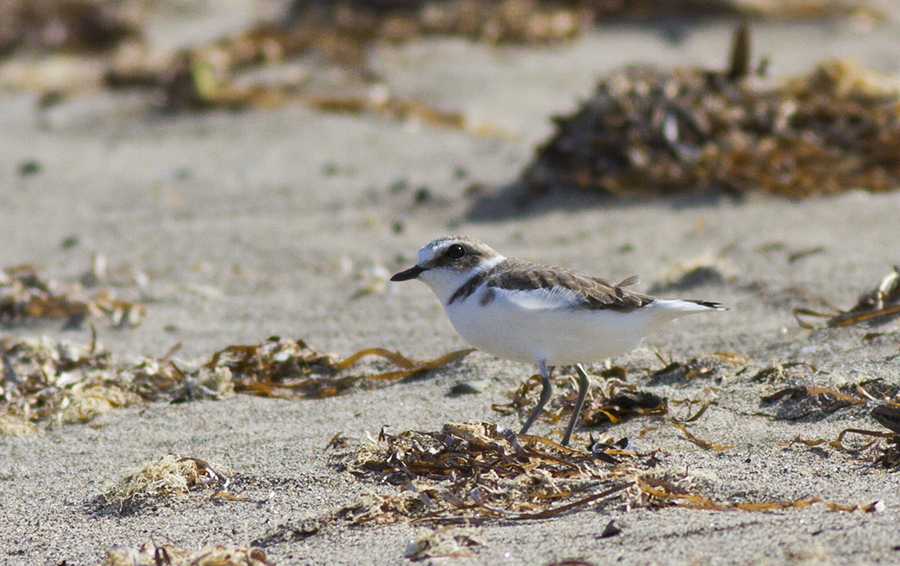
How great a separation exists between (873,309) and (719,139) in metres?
2.83

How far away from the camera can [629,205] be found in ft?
23.2

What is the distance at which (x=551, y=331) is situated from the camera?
11.5 ft

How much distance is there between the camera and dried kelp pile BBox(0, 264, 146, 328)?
579cm

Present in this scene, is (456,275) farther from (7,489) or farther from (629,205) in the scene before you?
(629,205)

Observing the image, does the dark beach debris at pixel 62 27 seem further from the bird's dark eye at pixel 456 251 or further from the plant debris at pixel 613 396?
the plant debris at pixel 613 396

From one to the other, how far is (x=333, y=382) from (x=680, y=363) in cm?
160

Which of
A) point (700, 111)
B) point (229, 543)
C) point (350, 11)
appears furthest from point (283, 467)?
point (350, 11)

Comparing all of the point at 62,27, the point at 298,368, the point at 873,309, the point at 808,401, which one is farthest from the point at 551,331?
the point at 62,27

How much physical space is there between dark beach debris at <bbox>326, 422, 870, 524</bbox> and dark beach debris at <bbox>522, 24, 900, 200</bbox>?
3.98 meters

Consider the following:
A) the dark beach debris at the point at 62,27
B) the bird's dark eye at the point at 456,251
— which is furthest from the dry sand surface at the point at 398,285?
the dark beach debris at the point at 62,27

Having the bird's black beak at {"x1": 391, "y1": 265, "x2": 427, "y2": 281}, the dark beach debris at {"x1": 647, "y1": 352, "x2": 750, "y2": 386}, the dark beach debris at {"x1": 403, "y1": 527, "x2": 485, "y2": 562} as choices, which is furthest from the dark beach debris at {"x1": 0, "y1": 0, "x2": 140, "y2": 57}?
the dark beach debris at {"x1": 403, "y1": 527, "x2": 485, "y2": 562}

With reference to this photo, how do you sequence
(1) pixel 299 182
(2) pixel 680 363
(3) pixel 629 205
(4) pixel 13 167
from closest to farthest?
(2) pixel 680 363 → (3) pixel 629 205 → (1) pixel 299 182 → (4) pixel 13 167

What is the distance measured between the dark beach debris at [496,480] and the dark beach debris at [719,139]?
3.98 meters

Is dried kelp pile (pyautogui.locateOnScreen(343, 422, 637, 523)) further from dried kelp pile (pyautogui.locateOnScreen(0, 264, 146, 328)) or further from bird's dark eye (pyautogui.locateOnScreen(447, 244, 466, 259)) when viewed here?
dried kelp pile (pyautogui.locateOnScreen(0, 264, 146, 328))
